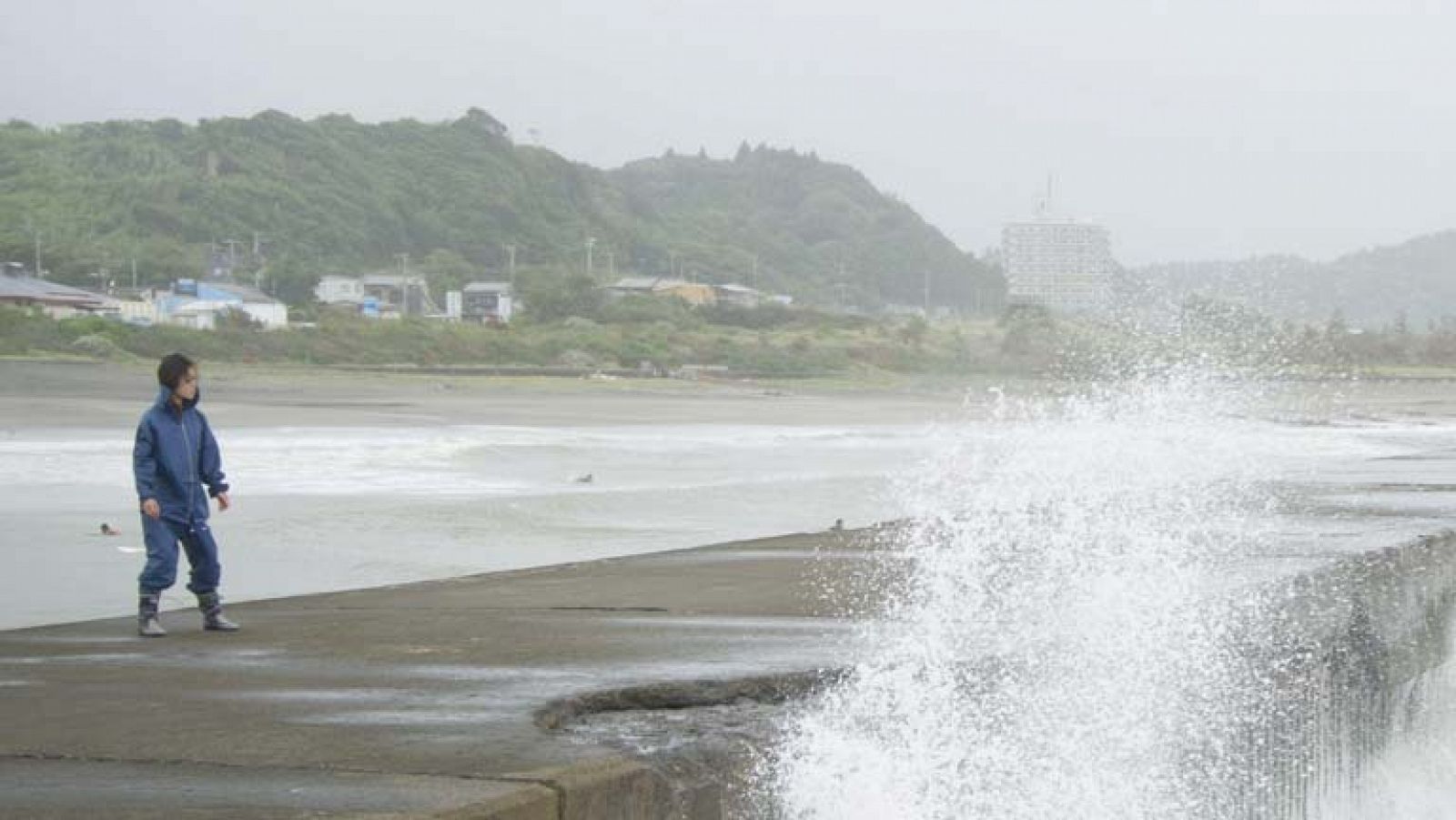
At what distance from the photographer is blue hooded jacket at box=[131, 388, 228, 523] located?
6641 mm

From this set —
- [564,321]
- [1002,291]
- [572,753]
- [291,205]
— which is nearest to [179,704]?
[572,753]

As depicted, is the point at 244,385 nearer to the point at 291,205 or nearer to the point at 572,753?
the point at 572,753

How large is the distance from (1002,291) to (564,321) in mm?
64884

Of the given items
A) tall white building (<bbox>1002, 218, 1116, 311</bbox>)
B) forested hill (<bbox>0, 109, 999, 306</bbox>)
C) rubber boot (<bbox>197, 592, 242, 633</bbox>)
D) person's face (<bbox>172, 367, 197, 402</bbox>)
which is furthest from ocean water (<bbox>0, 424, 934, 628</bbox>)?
tall white building (<bbox>1002, 218, 1116, 311</bbox>)

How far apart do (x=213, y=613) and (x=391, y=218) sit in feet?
275

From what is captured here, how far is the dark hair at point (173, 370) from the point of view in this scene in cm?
662

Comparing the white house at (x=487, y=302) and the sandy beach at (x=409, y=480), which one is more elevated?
the white house at (x=487, y=302)

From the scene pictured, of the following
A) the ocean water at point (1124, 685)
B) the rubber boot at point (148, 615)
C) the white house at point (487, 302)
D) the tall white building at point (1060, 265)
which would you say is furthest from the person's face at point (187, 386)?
the tall white building at point (1060, 265)

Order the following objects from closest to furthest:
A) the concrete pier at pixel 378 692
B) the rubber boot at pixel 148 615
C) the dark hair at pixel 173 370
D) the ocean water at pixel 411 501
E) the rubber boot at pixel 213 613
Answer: the concrete pier at pixel 378 692
the dark hair at pixel 173 370
the rubber boot at pixel 148 615
the rubber boot at pixel 213 613
the ocean water at pixel 411 501

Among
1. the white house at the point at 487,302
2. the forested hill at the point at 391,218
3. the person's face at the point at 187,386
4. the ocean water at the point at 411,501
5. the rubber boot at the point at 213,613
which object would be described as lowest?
the ocean water at the point at 411,501

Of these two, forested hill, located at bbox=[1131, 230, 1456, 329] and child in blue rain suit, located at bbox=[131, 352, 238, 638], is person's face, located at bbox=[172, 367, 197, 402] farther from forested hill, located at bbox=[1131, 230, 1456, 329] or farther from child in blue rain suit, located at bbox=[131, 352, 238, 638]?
forested hill, located at bbox=[1131, 230, 1456, 329]

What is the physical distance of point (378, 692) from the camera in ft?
16.8

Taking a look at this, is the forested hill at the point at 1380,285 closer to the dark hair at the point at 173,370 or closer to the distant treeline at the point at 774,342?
the distant treeline at the point at 774,342

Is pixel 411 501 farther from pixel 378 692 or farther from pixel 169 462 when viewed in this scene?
pixel 378 692
